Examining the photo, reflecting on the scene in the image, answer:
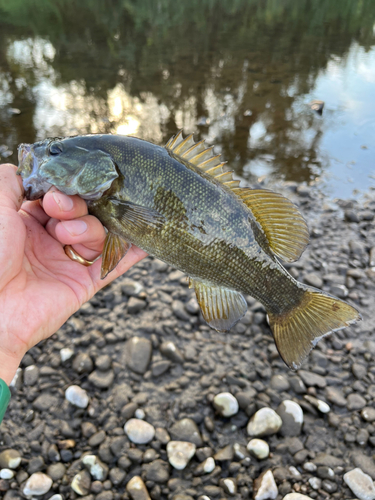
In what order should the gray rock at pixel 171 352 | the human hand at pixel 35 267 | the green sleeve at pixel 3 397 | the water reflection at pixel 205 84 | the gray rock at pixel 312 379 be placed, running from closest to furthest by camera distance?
the green sleeve at pixel 3 397 < the human hand at pixel 35 267 < the gray rock at pixel 312 379 < the gray rock at pixel 171 352 < the water reflection at pixel 205 84

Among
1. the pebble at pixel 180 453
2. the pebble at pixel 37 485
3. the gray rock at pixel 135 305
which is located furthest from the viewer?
the gray rock at pixel 135 305

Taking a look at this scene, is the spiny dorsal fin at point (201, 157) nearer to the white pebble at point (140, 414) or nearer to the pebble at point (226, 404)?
the pebble at point (226, 404)

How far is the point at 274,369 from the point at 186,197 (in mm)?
2262

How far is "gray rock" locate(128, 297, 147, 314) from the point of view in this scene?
418 cm

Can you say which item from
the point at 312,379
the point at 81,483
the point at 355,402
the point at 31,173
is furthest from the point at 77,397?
the point at 355,402

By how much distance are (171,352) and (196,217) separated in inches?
72.0

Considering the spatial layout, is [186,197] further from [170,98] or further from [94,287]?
[170,98]

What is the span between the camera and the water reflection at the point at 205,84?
7.98 metres

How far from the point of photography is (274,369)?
3.73m

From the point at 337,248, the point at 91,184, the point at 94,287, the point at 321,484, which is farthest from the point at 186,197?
the point at 337,248

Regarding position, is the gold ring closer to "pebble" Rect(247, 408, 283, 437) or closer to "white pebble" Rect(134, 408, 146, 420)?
"white pebble" Rect(134, 408, 146, 420)

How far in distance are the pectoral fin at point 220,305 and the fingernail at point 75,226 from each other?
0.98 meters

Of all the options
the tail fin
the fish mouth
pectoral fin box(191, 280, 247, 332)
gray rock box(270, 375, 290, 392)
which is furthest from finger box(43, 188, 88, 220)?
gray rock box(270, 375, 290, 392)

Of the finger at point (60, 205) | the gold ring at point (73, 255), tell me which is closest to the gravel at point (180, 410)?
the gold ring at point (73, 255)
